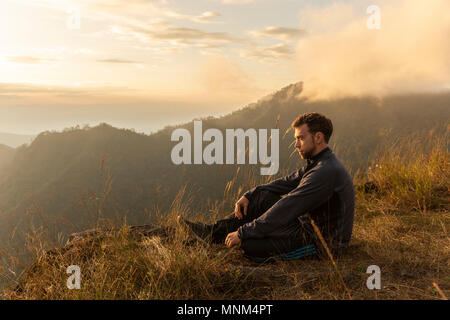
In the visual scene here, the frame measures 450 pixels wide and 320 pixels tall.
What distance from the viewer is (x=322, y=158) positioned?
306 centimetres

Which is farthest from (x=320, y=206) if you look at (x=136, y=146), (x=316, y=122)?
(x=136, y=146)

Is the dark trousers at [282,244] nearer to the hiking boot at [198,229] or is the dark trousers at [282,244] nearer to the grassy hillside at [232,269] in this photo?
the grassy hillside at [232,269]

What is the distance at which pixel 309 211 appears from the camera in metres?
3.14

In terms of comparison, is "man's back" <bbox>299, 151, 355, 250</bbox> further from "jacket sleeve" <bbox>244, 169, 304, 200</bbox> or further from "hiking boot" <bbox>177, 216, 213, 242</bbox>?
"hiking boot" <bbox>177, 216, 213, 242</bbox>

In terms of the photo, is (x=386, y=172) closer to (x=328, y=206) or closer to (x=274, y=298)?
(x=328, y=206)

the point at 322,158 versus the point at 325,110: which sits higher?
the point at 325,110

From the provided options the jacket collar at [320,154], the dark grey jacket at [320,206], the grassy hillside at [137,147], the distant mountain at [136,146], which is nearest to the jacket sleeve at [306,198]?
the dark grey jacket at [320,206]

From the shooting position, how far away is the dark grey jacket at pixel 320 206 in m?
2.93

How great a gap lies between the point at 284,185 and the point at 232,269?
42.7 inches

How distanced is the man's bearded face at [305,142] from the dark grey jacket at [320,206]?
0.24 ft

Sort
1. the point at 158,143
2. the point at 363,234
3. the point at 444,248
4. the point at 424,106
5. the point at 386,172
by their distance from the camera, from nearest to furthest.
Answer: the point at 444,248 < the point at 363,234 < the point at 386,172 < the point at 424,106 < the point at 158,143

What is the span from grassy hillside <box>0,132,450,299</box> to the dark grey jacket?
26cm

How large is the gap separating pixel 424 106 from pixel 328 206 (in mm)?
68431
